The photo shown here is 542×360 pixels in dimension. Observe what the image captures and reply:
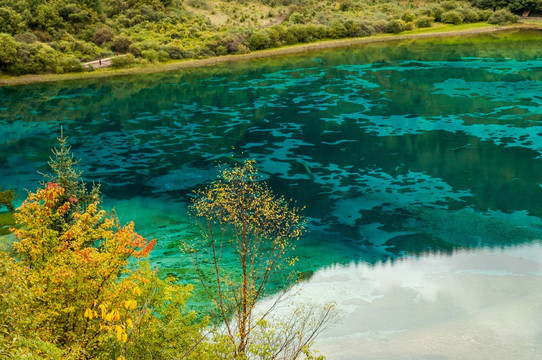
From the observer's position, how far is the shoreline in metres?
94.7

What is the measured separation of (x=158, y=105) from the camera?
7675 centimetres

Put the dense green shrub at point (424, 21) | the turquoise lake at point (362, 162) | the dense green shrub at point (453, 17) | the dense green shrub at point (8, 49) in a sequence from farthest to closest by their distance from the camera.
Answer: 1. the dense green shrub at point (453, 17)
2. the dense green shrub at point (424, 21)
3. the dense green shrub at point (8, 49)
4. the turquoise lake at point (362, 162)

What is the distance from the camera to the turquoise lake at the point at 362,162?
30.1 metres

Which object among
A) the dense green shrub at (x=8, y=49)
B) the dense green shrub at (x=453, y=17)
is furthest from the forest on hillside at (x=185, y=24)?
the dense green shrub at (x=8, y=49)

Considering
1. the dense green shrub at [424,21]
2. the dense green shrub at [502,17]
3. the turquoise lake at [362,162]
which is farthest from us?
the dense green shrub at [424,21]

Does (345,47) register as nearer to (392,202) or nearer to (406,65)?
(406,65)

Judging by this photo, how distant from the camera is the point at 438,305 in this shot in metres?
29.2

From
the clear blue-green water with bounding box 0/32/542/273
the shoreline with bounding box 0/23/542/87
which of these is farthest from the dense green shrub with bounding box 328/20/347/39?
the clear blue-green water with bounding box 0/32/542/273

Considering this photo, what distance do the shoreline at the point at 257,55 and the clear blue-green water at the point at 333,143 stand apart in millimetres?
4275

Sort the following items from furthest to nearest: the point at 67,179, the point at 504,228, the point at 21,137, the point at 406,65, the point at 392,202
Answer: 1. the point at 406,65
2. the point at 21,137
3. the point at 392,202
4. the point at 504,228
5. the point at 67,179

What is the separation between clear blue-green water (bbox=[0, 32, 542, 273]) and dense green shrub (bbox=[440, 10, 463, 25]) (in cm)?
3551

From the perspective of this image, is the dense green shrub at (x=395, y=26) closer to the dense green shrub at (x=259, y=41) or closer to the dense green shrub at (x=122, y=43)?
the dense green shrub at (x=259, y=41)

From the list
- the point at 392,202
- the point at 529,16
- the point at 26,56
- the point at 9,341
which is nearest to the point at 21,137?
the point at 26,56

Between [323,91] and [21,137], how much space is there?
39.6m
